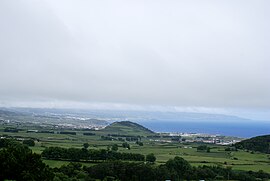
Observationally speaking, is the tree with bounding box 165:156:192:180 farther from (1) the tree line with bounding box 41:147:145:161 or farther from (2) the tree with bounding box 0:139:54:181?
(2) the tree with bounding box 0:139:54:181

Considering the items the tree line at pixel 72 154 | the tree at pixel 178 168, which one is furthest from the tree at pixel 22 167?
the tree line at pixel 72 154

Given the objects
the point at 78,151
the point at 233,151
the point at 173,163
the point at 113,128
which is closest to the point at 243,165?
the point at 173,163

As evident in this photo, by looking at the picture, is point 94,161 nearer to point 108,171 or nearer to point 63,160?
point 63,160

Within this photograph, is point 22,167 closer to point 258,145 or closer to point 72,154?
point 72,154

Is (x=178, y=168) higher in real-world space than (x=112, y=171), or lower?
higher

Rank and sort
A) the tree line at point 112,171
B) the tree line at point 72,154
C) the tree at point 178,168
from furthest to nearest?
the tree line at point 72,154
the tree at point 178,168
the tree line at point 112,171

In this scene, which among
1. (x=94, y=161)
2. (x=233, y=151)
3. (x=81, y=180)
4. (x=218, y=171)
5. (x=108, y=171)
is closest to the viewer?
(x=81, y=180)

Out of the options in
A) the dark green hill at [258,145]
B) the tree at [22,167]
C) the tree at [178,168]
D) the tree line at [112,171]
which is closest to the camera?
the tree at [22,167]

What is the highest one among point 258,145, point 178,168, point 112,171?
point 258,145

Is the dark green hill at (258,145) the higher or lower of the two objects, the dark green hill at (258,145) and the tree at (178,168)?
the higher

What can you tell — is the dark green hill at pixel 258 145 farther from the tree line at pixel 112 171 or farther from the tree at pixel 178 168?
the tree at pixel 178 168

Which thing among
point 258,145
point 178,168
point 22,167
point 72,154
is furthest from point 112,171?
point 258,145
